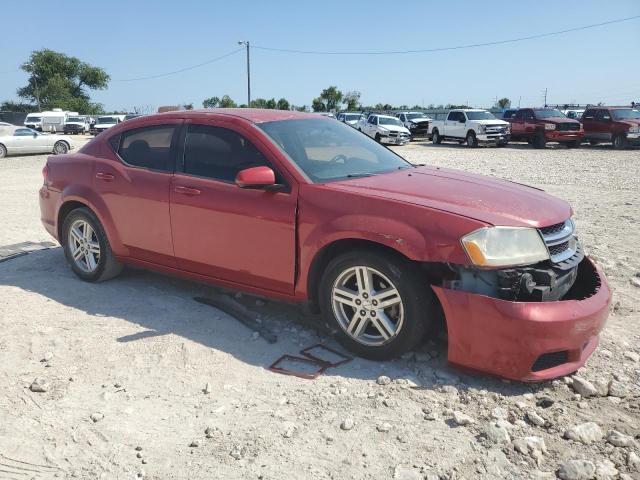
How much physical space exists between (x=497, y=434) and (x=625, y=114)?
86.2 ft

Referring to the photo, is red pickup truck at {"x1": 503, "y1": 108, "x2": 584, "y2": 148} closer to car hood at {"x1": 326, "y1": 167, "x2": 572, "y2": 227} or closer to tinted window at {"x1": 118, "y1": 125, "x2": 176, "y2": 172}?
car hood at {"x1": 326, "y1": 167, "x2": 572, "y2": 227}

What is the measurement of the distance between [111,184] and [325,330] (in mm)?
2286

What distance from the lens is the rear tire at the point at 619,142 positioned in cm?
2466

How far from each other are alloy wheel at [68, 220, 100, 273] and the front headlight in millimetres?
3476

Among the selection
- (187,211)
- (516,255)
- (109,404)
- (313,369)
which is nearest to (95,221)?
(187,211)

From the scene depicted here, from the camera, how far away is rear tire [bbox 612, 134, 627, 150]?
2466 centimetres

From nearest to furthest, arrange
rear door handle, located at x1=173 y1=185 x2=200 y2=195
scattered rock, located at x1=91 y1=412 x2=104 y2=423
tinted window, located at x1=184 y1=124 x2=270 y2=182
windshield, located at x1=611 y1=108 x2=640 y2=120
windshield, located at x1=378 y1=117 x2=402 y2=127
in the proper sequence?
scattered rock, located at x1=91 y1=412 x2=104 y2=423, tinted window, located at x1=184 y1=124 x2=270 y2=182, rear door handle, located at x1=173 y1=185 x2=200 y2=195, windshield, located at x1=611 y1=108 x2=640 y2=120, windshield, located at x1=378 y1=117 x2=402 y2=127

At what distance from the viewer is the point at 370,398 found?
3.33m

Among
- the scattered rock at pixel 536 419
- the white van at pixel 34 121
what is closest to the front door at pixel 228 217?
the scattered rock at pixel 536 419

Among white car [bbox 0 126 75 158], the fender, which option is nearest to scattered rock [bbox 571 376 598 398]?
the fender

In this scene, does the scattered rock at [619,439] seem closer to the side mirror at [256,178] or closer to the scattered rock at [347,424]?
the scattered rock at [347,424]

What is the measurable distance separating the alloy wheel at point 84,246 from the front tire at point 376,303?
2.55 metres

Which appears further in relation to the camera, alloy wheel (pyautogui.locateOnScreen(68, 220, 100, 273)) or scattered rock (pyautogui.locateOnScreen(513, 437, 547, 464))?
alloy wheel (pyautogui.locateOnScreen(68, 220, 100, 273))

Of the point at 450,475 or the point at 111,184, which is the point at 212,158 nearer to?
the point at 111,184
